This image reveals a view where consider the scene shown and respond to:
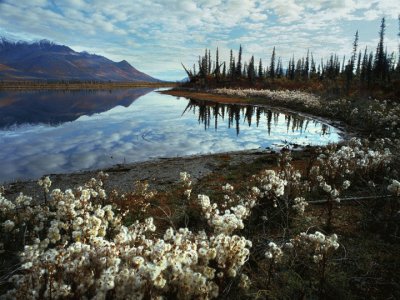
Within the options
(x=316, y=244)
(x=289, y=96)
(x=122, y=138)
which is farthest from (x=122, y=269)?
(x=289, y=96)

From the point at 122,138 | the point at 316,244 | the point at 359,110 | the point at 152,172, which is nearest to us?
the point at 316,244

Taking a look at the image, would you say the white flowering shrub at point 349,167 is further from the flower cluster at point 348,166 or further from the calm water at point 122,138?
the calm water at point 122,138

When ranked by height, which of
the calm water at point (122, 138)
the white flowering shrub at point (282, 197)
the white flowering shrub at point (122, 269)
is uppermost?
the white flowering shrub at point (122, 269)

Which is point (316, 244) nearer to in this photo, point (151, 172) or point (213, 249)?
point (213, 249)

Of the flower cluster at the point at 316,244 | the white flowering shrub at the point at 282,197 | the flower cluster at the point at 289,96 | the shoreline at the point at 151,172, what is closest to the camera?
the flower cluster at the point at 316,244

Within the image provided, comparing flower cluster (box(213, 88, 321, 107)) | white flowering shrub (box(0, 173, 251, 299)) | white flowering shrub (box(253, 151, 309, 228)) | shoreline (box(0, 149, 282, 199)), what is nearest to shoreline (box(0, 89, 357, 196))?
shoreline (box(0, 149, 282, 199))

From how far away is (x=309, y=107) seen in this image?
3475 centimetres

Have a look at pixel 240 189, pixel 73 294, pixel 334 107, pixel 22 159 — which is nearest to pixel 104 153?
pixel 22 159

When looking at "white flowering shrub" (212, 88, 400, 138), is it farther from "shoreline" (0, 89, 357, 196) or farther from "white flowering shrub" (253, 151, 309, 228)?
"white flowering shrub" (253, 151, 309, 228)

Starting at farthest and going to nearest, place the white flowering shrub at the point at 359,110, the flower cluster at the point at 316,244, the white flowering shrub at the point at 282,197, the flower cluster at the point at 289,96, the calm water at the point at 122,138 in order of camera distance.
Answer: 1. the flower cluster at the point at 289,96
2. the white flowering shrub at the point at 359,110
3. the calm water at the point at 122,138
4. the white flowering shrub at the point at 282,197
5. the flower cluster at the point at 316,244

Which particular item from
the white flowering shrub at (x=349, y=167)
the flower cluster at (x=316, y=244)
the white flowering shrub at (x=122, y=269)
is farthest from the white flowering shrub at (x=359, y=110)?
the white flowering shrub at (x=122, y=269)

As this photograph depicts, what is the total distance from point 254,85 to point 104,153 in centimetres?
6351

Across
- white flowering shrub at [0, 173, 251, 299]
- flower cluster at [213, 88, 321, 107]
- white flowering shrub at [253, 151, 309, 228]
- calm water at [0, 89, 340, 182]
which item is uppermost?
flower cluster at [213, 88, 321, 107]

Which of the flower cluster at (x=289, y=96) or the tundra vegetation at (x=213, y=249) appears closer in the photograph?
the tundra vegetation at (x=213, y=249)
